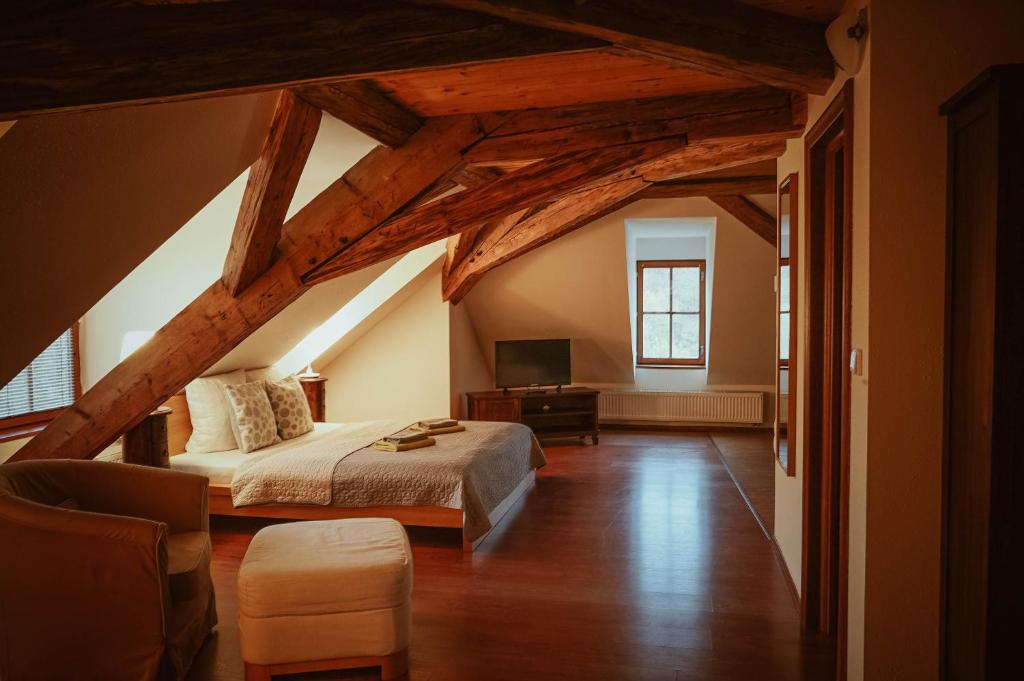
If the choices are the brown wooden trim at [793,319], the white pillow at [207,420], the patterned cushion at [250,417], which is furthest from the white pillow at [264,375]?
the brown wooden trim at [793,319]

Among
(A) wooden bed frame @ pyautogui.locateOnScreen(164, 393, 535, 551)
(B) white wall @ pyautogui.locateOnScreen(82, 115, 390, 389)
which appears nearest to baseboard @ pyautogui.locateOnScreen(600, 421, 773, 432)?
(A) wooden bed frame @ pyautogui.locateOnScreen(164, 393, 535, 551)

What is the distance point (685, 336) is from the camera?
834cm

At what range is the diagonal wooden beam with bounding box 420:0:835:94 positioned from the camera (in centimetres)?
210

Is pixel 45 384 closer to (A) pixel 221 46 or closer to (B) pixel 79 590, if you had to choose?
(B) pixel 79 590

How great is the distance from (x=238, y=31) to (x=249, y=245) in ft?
5.07

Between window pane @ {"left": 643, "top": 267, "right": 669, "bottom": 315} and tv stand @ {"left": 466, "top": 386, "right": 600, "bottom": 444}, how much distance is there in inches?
53.0

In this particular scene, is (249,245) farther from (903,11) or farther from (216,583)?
(903,11)

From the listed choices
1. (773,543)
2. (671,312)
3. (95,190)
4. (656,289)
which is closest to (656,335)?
(671,312)

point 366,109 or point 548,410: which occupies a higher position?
point 366,109

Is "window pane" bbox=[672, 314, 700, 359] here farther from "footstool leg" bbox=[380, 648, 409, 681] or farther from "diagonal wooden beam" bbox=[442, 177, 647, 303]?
"footstool leg" bbox=[380, 648, 409, 681]

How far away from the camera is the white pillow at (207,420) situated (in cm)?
513

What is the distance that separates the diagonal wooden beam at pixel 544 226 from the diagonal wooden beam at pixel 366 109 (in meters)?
1.80

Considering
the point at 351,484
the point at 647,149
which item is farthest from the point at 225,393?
the point at 647,149

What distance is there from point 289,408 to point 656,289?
4.35 meters
